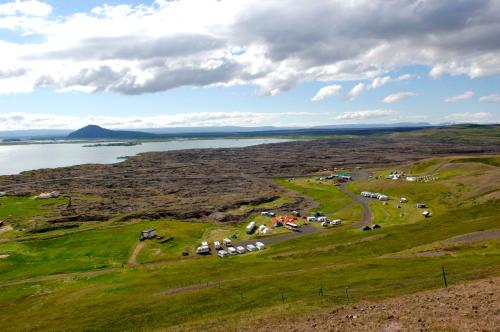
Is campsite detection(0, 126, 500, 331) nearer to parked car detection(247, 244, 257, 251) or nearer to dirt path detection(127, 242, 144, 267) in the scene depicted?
parked car detection(247, 244, 257, 251)

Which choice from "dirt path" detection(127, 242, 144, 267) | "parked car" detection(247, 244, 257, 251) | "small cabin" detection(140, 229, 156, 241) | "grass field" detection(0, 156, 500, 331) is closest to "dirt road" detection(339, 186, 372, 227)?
"grass field" detection(0, 156, 500, 331)

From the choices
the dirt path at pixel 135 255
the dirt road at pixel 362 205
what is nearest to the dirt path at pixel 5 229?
the dirt path at pixel 135 255

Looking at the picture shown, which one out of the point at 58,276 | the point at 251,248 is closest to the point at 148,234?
the point at 58,276

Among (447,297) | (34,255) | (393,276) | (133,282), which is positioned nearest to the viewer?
(447,297)

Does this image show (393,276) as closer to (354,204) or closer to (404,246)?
(404,246)

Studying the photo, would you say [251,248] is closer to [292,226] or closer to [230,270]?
[292,226]

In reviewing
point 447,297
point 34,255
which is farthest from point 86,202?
point 447,297

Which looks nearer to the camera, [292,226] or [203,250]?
[203,250]
